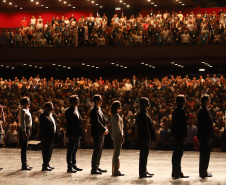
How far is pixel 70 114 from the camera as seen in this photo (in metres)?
10.4

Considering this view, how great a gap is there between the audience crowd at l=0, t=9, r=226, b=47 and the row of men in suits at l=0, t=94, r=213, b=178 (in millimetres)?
15681

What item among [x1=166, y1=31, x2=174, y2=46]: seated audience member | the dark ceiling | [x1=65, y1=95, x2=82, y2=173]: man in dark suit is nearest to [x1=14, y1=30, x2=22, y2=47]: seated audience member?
the dark ceiling

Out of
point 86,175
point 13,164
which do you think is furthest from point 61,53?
point 86,175

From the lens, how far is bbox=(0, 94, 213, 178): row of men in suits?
9.54 meters

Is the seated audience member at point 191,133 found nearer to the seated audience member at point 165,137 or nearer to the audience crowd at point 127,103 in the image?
the audience crowd at point 127,103

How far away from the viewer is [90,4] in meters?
34.7

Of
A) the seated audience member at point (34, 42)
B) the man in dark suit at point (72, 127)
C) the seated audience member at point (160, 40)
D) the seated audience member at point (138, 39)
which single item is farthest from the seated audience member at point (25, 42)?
the man in dark suit at point (72, 127)

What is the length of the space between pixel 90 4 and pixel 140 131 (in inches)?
1037

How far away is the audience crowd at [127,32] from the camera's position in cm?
2500

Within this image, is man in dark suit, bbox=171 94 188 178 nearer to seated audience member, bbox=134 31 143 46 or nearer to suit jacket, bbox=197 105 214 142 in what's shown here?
suit jacket, bbox=197 105 214 142

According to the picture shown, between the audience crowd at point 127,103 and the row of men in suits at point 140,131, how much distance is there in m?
5.90

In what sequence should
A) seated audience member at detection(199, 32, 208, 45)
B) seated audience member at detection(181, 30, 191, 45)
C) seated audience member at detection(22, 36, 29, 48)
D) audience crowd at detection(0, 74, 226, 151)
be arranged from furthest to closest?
seated audience member at detection(22, 36, 29, 48) → seated audience member at detection(181, 30, 191, 45) → seated audience member at detection(199, 32, 208, 45) → audience crowd at detection(0, 74, 226, 151)

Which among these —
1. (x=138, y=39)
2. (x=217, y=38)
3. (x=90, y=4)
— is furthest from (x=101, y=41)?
(x=90, y=4)

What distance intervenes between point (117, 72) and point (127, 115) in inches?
553
